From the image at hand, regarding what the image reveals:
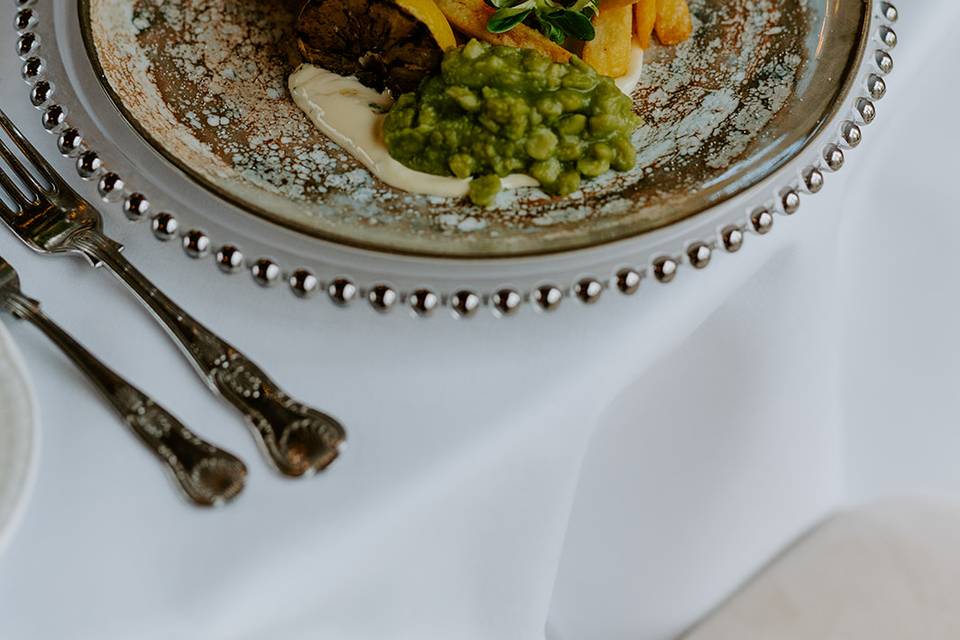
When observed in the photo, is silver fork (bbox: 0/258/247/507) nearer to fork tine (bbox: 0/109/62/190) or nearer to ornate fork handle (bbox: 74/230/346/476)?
ornate fork handle (bbox: 74/230/346/476)

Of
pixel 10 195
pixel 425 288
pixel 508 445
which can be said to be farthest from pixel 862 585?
pixel 10 195

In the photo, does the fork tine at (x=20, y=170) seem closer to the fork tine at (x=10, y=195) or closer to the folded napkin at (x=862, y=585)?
the fork tine at (x=10, y=195)

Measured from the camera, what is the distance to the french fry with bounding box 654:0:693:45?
4.37 ft

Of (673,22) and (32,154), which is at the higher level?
(32,154)

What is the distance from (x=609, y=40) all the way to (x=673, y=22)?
0.45ft

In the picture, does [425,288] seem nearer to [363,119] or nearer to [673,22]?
[363,119]

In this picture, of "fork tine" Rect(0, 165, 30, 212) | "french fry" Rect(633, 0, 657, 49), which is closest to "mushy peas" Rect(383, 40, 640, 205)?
"french fry" Rect(633, 0, 657, 49)

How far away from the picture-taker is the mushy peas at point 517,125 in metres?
1.10

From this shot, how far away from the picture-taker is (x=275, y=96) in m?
1.28

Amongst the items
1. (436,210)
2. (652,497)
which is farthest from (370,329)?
(652,497)

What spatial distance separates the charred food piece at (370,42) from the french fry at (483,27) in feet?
0.21

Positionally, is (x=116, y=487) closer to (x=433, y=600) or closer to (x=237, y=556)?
(x=237, y=556)

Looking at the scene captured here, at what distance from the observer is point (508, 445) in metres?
0.96

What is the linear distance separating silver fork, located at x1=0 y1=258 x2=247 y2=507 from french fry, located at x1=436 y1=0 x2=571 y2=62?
642mm
